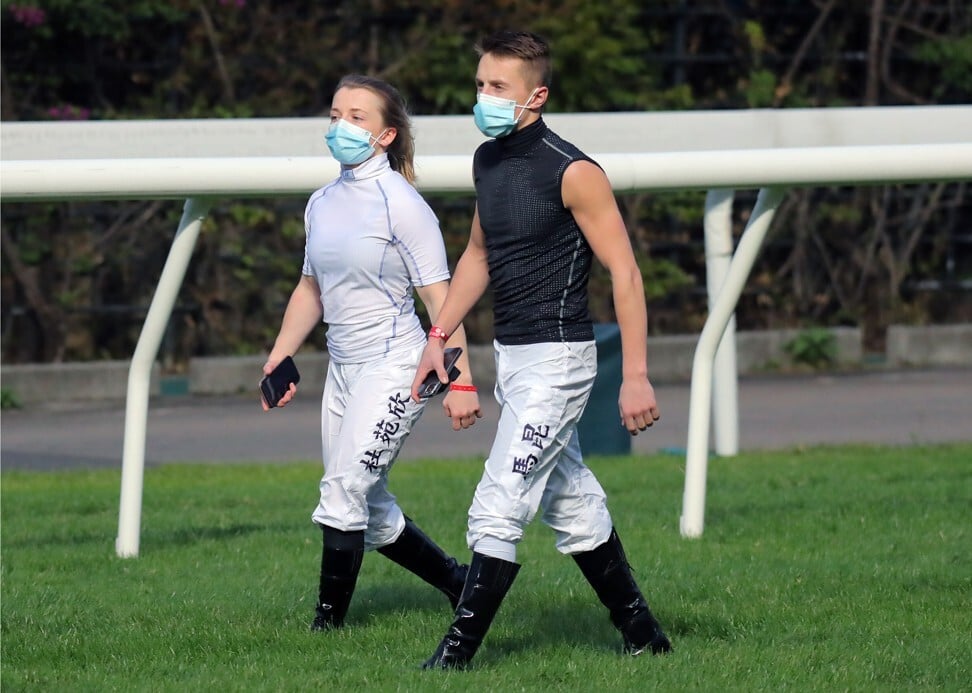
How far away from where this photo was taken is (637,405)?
4273 millimetres

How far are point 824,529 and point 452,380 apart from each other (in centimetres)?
255

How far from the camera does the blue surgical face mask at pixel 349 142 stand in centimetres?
487

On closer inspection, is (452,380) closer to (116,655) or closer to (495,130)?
(495,130)

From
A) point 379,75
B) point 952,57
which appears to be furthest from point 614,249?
point 952,57

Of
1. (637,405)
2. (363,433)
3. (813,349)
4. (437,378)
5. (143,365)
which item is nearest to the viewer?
(637,405)

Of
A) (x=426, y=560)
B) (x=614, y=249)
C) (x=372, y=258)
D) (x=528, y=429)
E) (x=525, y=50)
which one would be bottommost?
(x=426, y=560)

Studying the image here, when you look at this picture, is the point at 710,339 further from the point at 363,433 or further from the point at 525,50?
the point at 525,50

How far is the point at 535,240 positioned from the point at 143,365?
222 centimetres

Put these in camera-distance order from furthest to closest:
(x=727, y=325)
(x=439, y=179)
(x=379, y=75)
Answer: (x=379, y=75) → (x=727, y=325) → (x=439, y=179)

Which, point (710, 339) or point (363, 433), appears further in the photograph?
point (710, 339)

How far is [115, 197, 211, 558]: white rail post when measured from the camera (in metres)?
5.98

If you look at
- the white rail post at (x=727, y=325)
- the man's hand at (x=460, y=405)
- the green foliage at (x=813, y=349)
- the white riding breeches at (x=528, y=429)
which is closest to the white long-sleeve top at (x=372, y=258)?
the man's hand at (x=460, y=405)

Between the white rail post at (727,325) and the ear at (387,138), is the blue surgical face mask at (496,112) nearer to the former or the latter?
the ear at (387,138)

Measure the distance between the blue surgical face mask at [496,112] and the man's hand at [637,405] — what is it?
0.74m
